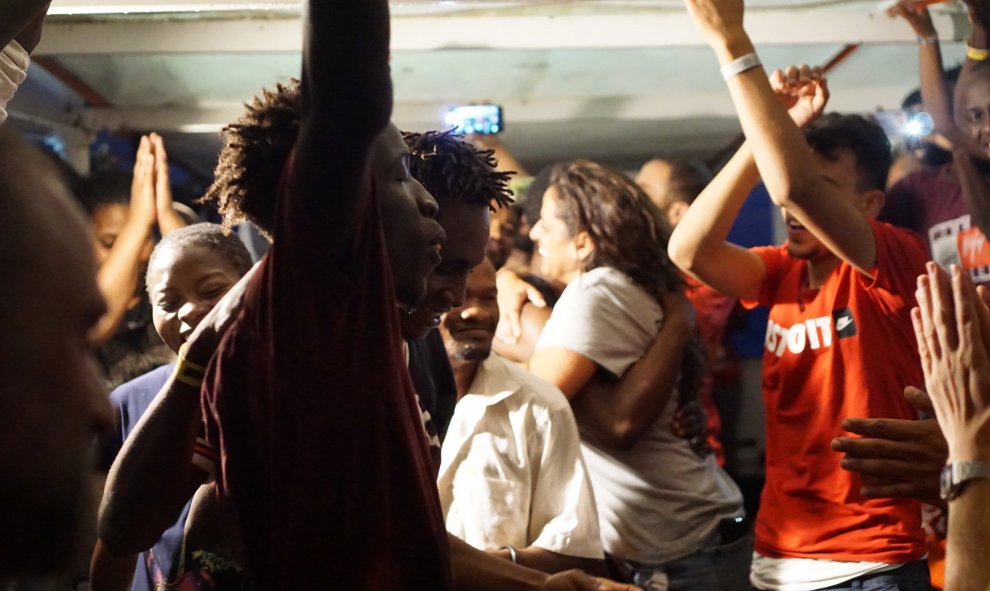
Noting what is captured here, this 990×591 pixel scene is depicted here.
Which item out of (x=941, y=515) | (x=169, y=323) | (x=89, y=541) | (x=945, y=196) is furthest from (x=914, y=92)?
(x=89, y=541)

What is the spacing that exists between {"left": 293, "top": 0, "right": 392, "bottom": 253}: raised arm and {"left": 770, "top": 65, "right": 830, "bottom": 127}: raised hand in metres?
1.41

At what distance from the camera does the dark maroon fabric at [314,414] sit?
34.6 inches

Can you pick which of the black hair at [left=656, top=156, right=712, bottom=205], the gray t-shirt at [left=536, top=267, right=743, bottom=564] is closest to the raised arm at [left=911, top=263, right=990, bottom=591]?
the gray t-shirt at [left=536, top=267, right=743, bottom=564]

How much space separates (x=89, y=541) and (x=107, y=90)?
9.01 feet

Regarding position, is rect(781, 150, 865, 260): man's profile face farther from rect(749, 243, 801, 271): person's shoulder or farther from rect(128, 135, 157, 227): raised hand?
rect(128, 135, 157, 227): raised hand

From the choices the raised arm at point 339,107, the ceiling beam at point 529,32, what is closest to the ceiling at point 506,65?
Answer: the ceiling beam at point 529,32

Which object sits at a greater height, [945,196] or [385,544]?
[945,196]

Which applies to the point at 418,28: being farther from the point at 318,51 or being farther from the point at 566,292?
the point at 318,51

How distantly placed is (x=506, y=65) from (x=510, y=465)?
206 cm

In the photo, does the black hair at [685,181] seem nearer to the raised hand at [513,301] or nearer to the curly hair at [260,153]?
the raised hand at [513,301]

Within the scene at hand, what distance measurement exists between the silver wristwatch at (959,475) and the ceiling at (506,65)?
3.51ft

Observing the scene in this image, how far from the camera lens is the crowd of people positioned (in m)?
0.84

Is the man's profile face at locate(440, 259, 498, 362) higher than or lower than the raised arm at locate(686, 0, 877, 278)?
lower

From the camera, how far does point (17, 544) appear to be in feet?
2.38
